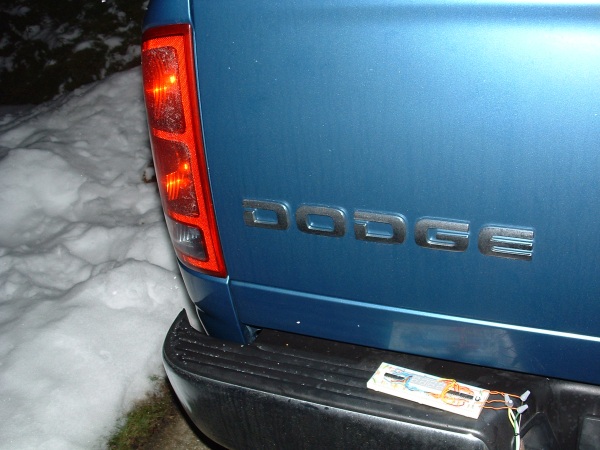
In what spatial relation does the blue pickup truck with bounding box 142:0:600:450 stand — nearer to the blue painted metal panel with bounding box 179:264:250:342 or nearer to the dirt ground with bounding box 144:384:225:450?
the blue painted metal panel with bounding box 179:264:250:342

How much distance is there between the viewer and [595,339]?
4.89 feet

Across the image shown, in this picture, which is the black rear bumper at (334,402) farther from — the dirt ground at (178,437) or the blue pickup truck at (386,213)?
the dirt ground at (178,437)

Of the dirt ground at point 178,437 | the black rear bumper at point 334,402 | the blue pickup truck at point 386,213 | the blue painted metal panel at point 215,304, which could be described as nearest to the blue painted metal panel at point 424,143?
the blue pickup truck at point 386,213

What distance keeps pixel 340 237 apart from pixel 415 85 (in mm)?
424

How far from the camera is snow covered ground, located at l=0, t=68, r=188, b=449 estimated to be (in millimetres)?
2760

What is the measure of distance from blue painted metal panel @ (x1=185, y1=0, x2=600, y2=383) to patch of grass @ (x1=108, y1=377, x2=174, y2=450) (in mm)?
1442

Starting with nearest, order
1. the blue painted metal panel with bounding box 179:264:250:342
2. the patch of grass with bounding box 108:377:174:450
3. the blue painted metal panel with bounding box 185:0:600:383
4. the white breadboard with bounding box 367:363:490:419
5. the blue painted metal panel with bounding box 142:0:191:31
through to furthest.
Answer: the blue painted metal panel with bounding box 185:0:600:383
the blue painted metal panel with bounding box 142:0:191:31
the white breadboard with bounding box 367:363:490:419
the blue painted metal panel with bounding box 179:264:250:342
the patch of grass with bounding box 108:377:174:450

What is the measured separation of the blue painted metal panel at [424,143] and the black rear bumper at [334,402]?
0.11 m

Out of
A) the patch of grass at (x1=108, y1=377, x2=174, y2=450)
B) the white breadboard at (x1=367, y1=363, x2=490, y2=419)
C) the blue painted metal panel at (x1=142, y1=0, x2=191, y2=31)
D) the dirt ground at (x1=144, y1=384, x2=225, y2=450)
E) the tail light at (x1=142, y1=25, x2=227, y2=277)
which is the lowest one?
the dirt ground at (x1=144, y1=384, x2=225, y2=450)

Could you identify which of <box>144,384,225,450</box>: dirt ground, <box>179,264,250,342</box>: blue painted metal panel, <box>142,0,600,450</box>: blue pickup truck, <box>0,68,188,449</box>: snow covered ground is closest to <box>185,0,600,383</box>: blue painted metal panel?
<box>142,0,600,450</box>: blue pickup truck

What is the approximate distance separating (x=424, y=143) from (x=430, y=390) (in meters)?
0.65

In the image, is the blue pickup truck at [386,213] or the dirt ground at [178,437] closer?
the blue pickup truck at [386,213]

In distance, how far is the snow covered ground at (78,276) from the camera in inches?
109

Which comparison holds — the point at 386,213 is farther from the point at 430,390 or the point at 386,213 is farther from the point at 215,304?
the point at 215,304
